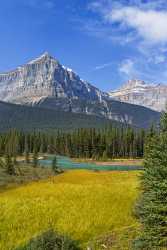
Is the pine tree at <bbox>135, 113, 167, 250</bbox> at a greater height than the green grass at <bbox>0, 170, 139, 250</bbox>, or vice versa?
the pine tree at <bbox>135, 113, 167, 250</bbox>

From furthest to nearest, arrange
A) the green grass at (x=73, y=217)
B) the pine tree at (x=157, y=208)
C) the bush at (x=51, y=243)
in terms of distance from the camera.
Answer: the green grass at (x=73, y=217), the pine tree at (x=157, y=208), the bush at (x=51, y=243)

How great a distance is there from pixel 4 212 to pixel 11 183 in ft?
98.9

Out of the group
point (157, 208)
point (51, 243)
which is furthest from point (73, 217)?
point (51, 243)

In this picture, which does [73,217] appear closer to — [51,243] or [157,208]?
[157,208]

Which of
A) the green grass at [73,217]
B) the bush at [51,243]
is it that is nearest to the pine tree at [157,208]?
the green grass at [73,217]

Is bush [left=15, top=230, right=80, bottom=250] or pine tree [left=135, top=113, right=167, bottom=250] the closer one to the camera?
bush [left=15, top=230, right=80, bottom=250]

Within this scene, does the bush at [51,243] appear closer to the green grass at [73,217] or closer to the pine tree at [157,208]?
the pine tree at [157,208]

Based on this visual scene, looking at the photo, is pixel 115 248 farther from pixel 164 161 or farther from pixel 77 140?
pixel 77 140

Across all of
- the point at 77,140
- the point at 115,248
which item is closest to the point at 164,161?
the point at 115,248

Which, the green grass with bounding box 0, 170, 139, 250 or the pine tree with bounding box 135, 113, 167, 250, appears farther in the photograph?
the green grass with bounding box 0, 170, 139, 250

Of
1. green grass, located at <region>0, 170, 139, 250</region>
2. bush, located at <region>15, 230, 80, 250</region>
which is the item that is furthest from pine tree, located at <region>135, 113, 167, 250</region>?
bush, located at <region>15, 230, 80, 250</region>

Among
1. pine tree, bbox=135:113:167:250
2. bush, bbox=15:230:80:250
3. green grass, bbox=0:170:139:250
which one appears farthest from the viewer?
green grass, bbox=0:170:139:250

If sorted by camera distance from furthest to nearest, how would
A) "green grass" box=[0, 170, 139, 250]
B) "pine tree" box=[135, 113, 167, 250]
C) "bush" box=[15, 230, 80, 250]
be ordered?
"green grass" box=[0, 170, 139, 250], "pine tree" box=[135, 113, 167, 250], "bush" box=[15, 230, 80, 250]

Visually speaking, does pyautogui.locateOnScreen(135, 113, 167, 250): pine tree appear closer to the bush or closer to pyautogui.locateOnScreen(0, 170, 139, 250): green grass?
pyautogui.locateOnScreen(0, 170, 139, 250): green grass
